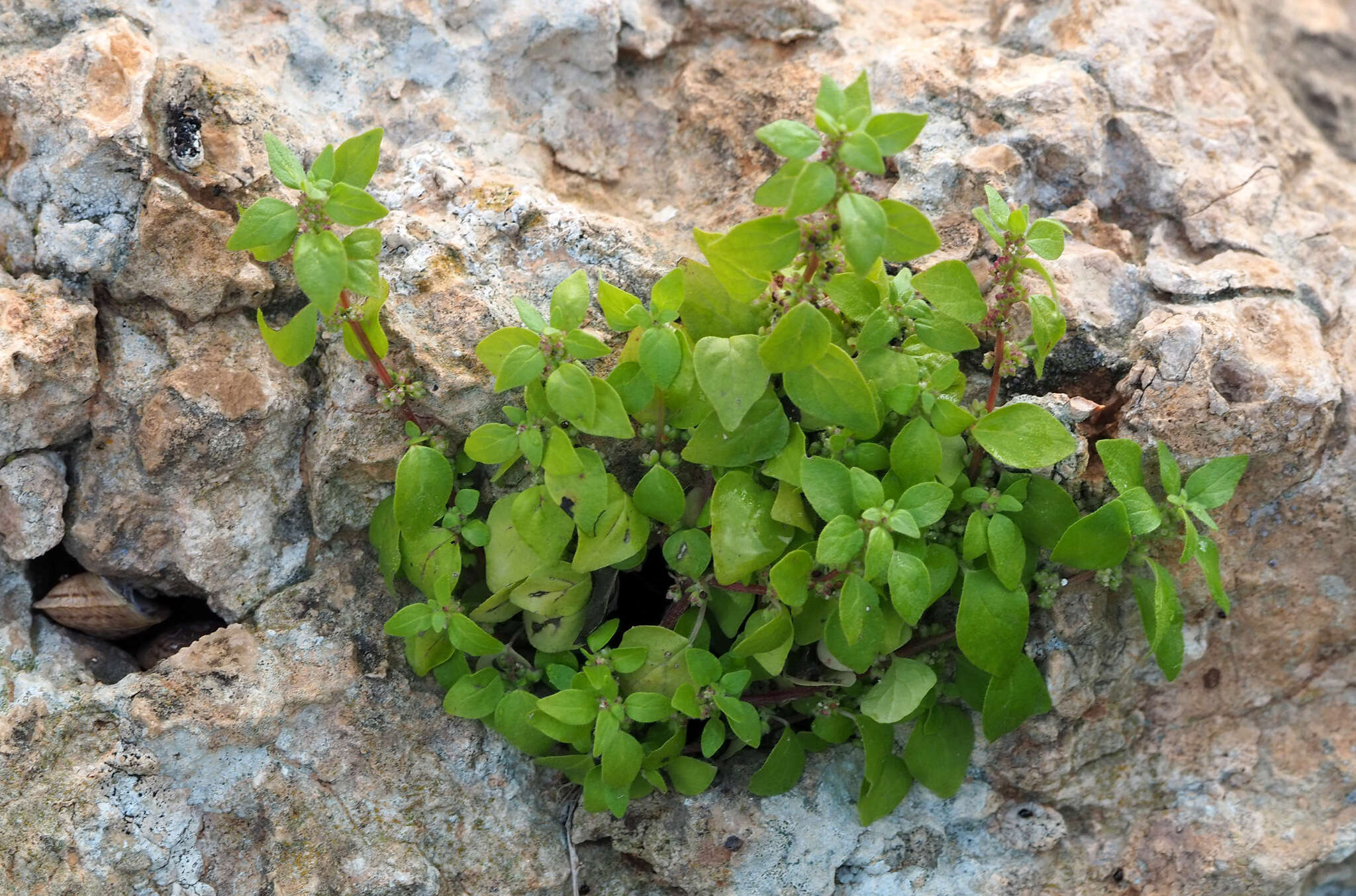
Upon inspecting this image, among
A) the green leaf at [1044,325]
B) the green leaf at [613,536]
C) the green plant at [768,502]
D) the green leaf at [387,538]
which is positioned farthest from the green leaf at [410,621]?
the green leaf at [1044,325]

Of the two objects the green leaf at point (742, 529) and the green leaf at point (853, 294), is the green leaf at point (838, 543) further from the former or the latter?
the green leaf at point (853, 294)

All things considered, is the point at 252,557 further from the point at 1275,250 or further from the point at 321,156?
the point at 1275,250

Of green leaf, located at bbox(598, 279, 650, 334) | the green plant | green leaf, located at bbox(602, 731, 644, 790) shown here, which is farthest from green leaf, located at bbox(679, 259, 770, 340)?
green leaf, located at bbox(602, 731, 644, 790)

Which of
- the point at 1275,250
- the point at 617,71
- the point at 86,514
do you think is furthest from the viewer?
the point at 617,71

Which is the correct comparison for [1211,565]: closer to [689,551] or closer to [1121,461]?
[1121,461]

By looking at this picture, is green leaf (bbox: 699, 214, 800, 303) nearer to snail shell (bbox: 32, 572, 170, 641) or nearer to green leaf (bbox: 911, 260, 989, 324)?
green leaf (bbox: 911, 260, 989, 324)

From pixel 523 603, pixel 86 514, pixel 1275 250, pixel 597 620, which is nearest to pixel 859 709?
pixel 597 620
